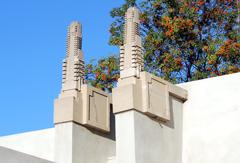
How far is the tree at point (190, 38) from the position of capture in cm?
1485

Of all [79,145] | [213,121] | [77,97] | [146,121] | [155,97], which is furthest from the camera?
[77,97]

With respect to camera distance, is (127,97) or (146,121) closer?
(127,97)

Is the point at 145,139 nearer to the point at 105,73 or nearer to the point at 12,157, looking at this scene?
the point at 12,157

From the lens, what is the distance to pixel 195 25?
15422 millimetres

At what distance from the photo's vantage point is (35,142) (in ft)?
38.9

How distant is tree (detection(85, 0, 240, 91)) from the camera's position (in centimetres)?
1485

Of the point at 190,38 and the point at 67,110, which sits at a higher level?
the point at 190,38

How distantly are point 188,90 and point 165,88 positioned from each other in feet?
1.88

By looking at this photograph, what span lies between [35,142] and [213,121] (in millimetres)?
4053

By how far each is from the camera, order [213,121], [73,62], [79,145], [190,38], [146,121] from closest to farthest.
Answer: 1. [146,121]
2. [213,121]
3. [79,145]
4. [73,62]
5. [190,38]

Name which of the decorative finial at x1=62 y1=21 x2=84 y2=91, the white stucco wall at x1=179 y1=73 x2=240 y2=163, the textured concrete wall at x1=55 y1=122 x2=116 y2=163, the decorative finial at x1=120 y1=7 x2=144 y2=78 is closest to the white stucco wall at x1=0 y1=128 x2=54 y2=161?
the textured concrete wall at x1=55 y1=122 x2=116 y2=163

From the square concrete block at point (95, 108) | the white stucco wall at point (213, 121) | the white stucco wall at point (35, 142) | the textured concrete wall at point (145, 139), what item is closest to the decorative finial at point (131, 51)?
the textured concrete wall at point (145, 139)

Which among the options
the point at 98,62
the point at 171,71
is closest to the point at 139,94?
the point at 171,71

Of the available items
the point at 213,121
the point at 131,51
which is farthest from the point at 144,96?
the point at 213,121
